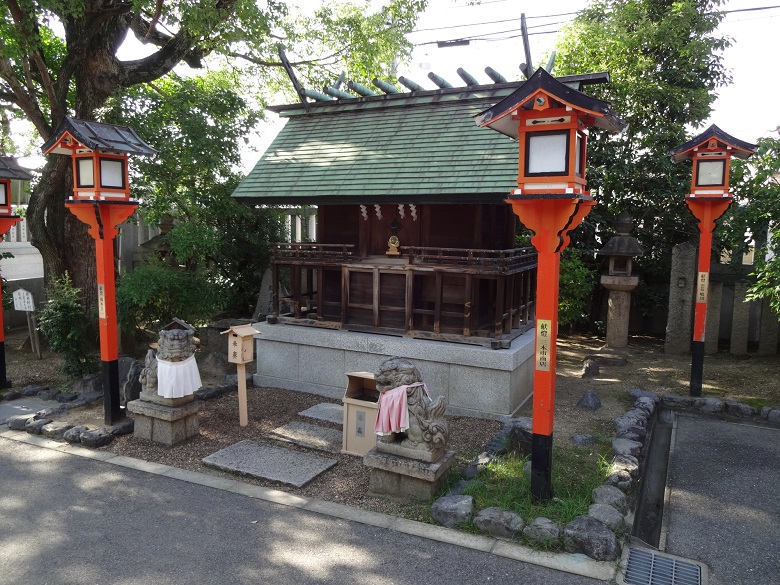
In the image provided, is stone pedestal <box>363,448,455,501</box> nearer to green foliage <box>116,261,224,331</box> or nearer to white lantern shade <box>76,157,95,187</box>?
white lantern shade <box>76,157,95,187</box>

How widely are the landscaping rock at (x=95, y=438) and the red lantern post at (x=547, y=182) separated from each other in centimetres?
581

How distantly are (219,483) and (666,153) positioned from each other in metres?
13.2

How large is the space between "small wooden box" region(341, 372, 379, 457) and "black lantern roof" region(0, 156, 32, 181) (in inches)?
300

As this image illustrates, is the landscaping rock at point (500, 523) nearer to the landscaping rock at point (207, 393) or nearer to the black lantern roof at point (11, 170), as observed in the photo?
the landscaping rock at point (207, 393)

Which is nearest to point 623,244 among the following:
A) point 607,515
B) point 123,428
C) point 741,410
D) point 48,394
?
Result: point 741,410

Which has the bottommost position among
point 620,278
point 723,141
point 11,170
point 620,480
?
point 620,480

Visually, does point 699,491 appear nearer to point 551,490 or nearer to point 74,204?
point 551,490

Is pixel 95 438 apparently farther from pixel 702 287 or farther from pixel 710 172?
pixel 710 172

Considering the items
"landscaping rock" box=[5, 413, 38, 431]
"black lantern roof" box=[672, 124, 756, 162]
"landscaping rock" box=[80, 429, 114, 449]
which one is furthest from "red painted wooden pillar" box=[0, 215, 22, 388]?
"black lantern roof" box=[672, 124, 756, 162]

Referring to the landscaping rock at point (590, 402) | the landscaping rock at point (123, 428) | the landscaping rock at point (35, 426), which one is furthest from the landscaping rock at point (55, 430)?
the landscaping rock at point (590, 402)

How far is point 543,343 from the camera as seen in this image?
582 cm

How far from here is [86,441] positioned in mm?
7715

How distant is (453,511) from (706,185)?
7.30 m

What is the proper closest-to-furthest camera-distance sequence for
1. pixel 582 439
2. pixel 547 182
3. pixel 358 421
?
pixel 547 182 < pixel 358 421 < pixel 582 439
